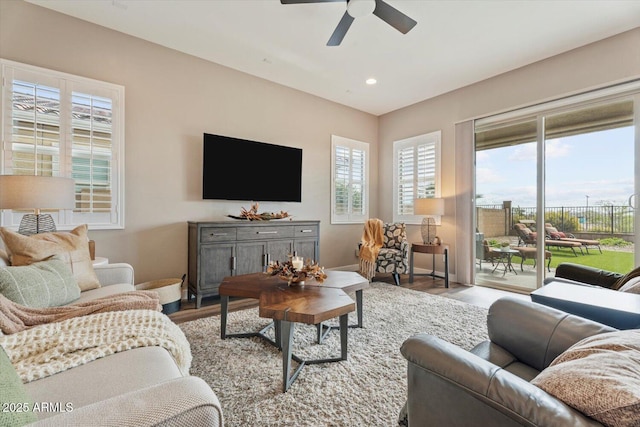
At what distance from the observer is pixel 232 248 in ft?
11.1

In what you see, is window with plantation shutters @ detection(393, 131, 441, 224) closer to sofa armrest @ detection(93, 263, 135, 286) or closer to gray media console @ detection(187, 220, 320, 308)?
gray media console @ detection(187, 220, 320, 308)

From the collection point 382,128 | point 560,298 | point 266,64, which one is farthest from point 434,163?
point 560,298

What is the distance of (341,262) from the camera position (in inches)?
198

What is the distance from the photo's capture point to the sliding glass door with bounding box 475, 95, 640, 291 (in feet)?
10.3

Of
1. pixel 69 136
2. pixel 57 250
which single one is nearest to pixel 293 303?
pixel 57 250

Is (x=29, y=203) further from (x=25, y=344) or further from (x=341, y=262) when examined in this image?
(x=341, y=262)

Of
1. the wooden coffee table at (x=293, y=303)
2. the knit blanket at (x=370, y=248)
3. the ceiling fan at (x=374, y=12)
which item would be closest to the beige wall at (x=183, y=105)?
the knit blanket at (x=370, y=248)

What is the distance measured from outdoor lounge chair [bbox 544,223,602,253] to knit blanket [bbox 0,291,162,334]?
4333mm

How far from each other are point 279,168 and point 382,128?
2486 mm

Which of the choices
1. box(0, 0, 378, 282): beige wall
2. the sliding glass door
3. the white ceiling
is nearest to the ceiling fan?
the white ceiling

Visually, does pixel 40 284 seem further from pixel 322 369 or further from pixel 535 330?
pixel 535 330

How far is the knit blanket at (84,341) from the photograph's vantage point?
106 cm

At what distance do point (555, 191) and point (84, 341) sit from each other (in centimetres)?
465

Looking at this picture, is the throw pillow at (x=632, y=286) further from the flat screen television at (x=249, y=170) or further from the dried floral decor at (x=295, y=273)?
the flat screen television at (x=249, y=170)
